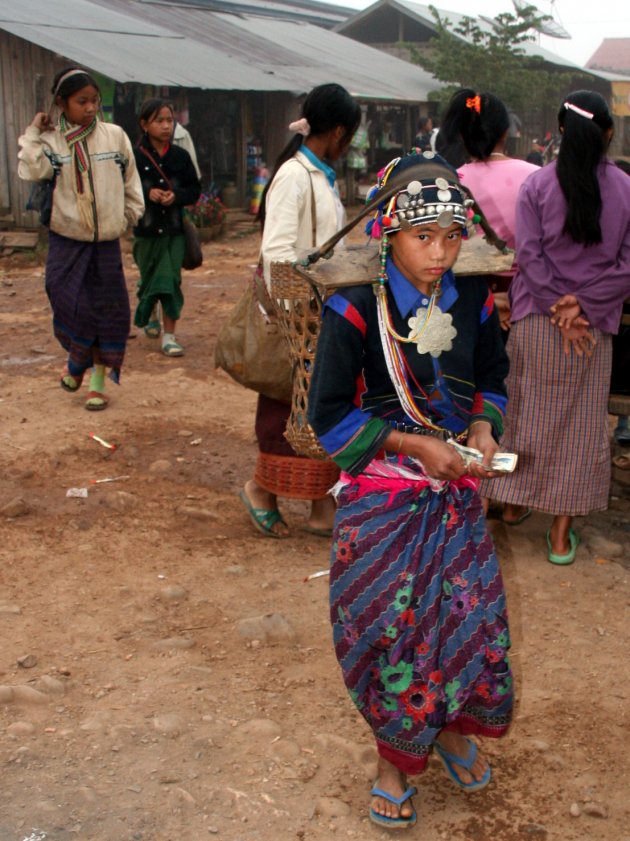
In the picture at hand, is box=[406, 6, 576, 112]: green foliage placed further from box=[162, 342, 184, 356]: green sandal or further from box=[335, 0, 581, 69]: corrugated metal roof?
box=[162, 342, 184, 356]: green sandal

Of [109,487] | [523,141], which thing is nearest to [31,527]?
[109,487]

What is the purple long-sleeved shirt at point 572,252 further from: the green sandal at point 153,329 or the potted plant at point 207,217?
the potted plant at point 207,217

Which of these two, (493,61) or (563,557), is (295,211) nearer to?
(563,557)

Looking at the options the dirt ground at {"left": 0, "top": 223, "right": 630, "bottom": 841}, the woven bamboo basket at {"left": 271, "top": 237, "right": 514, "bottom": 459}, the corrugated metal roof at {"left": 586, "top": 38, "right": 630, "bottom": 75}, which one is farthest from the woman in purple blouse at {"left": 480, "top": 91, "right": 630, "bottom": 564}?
the corrugated metal roof at {"left": 586, "top": 38, "right": 630, "bottom": 75}

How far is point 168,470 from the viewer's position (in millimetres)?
5598

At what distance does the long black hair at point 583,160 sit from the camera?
13.3 ft

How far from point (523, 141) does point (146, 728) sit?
85.0 feet

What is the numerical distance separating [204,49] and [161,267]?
1135 centimetres

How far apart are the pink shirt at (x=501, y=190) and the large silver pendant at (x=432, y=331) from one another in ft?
6.76

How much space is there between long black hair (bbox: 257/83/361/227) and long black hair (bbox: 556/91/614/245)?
82 cm

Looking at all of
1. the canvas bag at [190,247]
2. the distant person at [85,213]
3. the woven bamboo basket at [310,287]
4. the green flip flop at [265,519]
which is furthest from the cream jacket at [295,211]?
the canvas bag at [190,247]

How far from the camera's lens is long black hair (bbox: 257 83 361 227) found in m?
4.16

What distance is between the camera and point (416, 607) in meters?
2.62

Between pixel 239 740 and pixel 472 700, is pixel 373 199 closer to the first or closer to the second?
pixel 472 700
